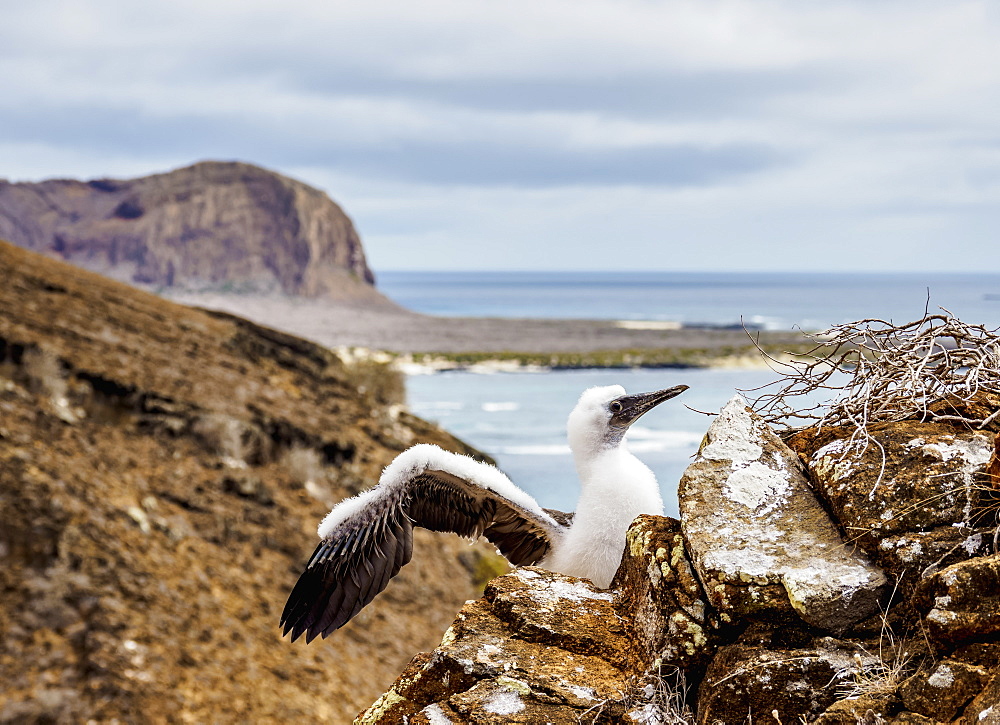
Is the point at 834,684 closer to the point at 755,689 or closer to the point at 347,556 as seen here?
the point at 755,689

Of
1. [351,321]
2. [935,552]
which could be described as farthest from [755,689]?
[351,321]

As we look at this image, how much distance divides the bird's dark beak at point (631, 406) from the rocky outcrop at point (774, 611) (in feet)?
2.63

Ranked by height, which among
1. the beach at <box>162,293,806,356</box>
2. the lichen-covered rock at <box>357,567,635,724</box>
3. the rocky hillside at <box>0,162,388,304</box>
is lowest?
the beach at <box>162,293,806,356</box>

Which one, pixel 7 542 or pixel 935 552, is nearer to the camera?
pixel 935 552

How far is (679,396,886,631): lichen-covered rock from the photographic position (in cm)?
327

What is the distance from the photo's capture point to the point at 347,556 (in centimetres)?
475

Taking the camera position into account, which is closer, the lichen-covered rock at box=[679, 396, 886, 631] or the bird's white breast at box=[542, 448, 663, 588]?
the lichen-covered rock at box=[679, 396, 886, 631]

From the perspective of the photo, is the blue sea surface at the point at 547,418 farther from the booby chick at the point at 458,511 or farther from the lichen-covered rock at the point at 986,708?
the lichen-covered rock at the point at 986,708

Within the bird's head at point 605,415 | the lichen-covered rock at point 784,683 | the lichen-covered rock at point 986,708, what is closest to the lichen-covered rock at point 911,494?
the lichen-covered rock at point 784,683

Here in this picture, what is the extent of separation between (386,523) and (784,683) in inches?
88.0

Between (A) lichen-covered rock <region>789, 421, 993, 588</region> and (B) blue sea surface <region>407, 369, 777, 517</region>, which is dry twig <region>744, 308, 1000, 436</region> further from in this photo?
(B) blue sea surface <region>407, 369, 777, 517</region>

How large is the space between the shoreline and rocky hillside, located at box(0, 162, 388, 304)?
8782mm

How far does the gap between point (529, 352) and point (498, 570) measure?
211 ft

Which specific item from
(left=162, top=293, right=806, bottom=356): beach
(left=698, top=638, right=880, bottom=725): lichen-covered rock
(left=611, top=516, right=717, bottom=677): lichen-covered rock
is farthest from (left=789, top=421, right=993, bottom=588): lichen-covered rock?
(left=162, top=293, right=806, bottom=356): beach
